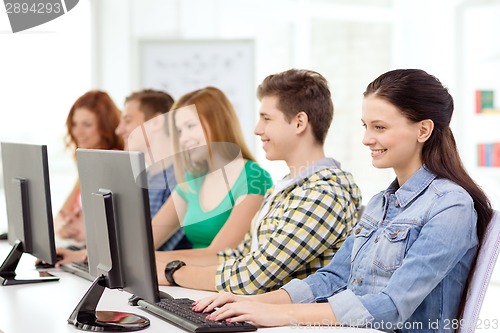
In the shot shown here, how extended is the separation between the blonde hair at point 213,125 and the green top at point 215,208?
0.07m

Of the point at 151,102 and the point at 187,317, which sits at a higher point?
the point at 151,102

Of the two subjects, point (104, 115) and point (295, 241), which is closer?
point (295, 241)

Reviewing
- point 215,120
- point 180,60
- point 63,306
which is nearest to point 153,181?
point 215,120

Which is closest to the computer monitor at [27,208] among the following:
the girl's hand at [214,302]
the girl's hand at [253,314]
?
the girl's hand at [214,302]

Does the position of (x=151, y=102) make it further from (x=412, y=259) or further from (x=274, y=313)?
(x=412, y=259)

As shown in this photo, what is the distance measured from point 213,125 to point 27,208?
0.73m

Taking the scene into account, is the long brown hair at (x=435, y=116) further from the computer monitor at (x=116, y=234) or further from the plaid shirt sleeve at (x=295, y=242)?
the computer monitor at (x=116, y=234)

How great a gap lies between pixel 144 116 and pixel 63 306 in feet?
4.97

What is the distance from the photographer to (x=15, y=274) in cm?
258

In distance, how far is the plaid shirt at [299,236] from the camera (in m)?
2.12

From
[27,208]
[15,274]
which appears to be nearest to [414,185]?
[27,208]

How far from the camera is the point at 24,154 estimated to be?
8.19ft

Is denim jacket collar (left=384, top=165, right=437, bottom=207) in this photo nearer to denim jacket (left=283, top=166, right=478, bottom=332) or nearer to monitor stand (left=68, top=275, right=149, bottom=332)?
denim jacket (left=283, top=166, right=478, bottom=332)

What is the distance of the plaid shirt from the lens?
6.97ft
